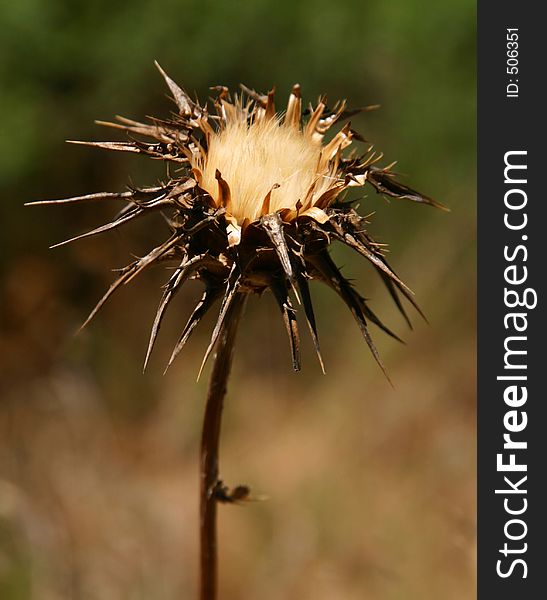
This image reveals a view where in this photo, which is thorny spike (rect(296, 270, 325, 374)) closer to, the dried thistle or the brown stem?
the dried thistle

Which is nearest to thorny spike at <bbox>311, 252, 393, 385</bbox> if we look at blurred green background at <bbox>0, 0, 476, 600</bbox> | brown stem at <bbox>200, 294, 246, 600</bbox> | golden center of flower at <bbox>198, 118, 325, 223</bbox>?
golden center of flower at <bbox>198, 118, 325, 223</bbox>

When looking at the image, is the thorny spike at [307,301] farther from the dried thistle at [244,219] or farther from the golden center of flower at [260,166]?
the golden center of flower at [260,166]

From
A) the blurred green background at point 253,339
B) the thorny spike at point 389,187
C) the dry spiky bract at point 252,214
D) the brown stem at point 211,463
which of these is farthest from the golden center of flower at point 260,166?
→ the blurred green background at point 253,339

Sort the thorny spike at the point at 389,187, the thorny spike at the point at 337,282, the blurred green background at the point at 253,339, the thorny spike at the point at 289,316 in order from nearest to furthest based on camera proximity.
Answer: the thorny spike at the point at 289,316 < the thorny spike at the point at 337,282 < the thorny spike at the point at 389,187 < the blurred green background at the point at 253,339

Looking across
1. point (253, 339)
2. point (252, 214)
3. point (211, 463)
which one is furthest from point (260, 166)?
point (253, 339)

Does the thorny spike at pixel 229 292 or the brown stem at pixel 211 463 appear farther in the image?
the brown stem at pixel 211 463

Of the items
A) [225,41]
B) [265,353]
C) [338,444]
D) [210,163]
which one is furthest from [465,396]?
[210,163]

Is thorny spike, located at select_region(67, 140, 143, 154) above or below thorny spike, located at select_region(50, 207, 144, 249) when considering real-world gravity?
above

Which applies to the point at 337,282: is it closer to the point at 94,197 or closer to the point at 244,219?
the point at 244,219
